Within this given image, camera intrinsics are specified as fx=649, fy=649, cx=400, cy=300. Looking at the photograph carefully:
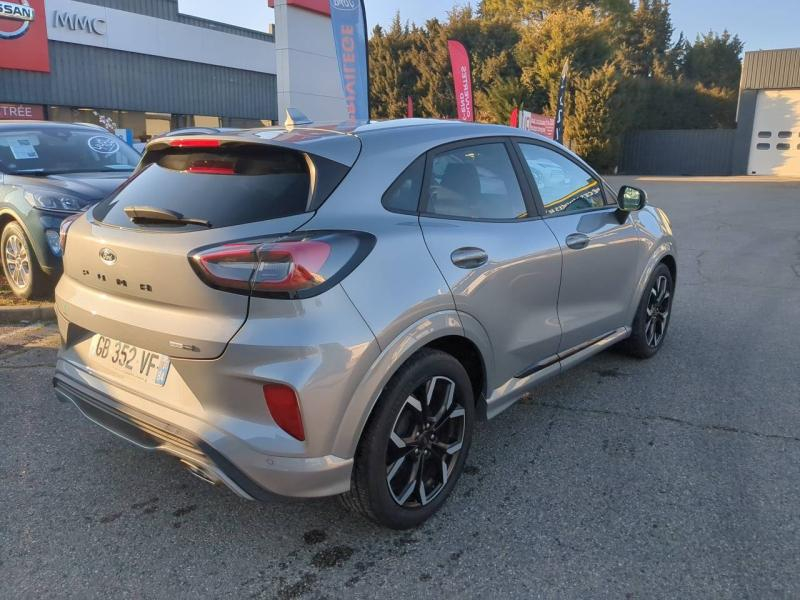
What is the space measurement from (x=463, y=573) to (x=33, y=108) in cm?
2725

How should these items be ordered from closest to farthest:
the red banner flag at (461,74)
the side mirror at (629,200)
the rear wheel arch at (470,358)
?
the rear wheel arch at (470,358)
the side mirror at (629,200)
the red banner flag at (461,74)

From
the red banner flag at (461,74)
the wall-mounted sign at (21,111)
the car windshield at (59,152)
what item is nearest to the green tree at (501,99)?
the red banner flag at (461,74)

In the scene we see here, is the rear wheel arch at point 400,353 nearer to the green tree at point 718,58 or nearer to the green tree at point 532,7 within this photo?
the green tree at point 532,7

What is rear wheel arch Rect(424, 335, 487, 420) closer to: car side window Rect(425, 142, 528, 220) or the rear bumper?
car side window Rect(425, 142, 528, 220)

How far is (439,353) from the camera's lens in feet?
8.91

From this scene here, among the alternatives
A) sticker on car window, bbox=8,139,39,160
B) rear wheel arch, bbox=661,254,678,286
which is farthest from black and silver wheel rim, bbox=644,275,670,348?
sticker on car window, bbox=8,139,39,160

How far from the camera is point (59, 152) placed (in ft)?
22.4

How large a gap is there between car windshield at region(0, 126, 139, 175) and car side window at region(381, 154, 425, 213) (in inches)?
198

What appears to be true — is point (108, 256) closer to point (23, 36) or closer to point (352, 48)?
point (352, 48)

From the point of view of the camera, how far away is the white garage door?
101ft

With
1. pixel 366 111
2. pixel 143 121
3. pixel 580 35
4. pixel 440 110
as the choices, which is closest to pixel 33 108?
pixel 143 121

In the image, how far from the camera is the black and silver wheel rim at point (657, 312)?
15.4 feet

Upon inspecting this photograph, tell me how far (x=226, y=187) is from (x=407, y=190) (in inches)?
29.3

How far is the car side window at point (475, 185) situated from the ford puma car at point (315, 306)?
1 centimetres
